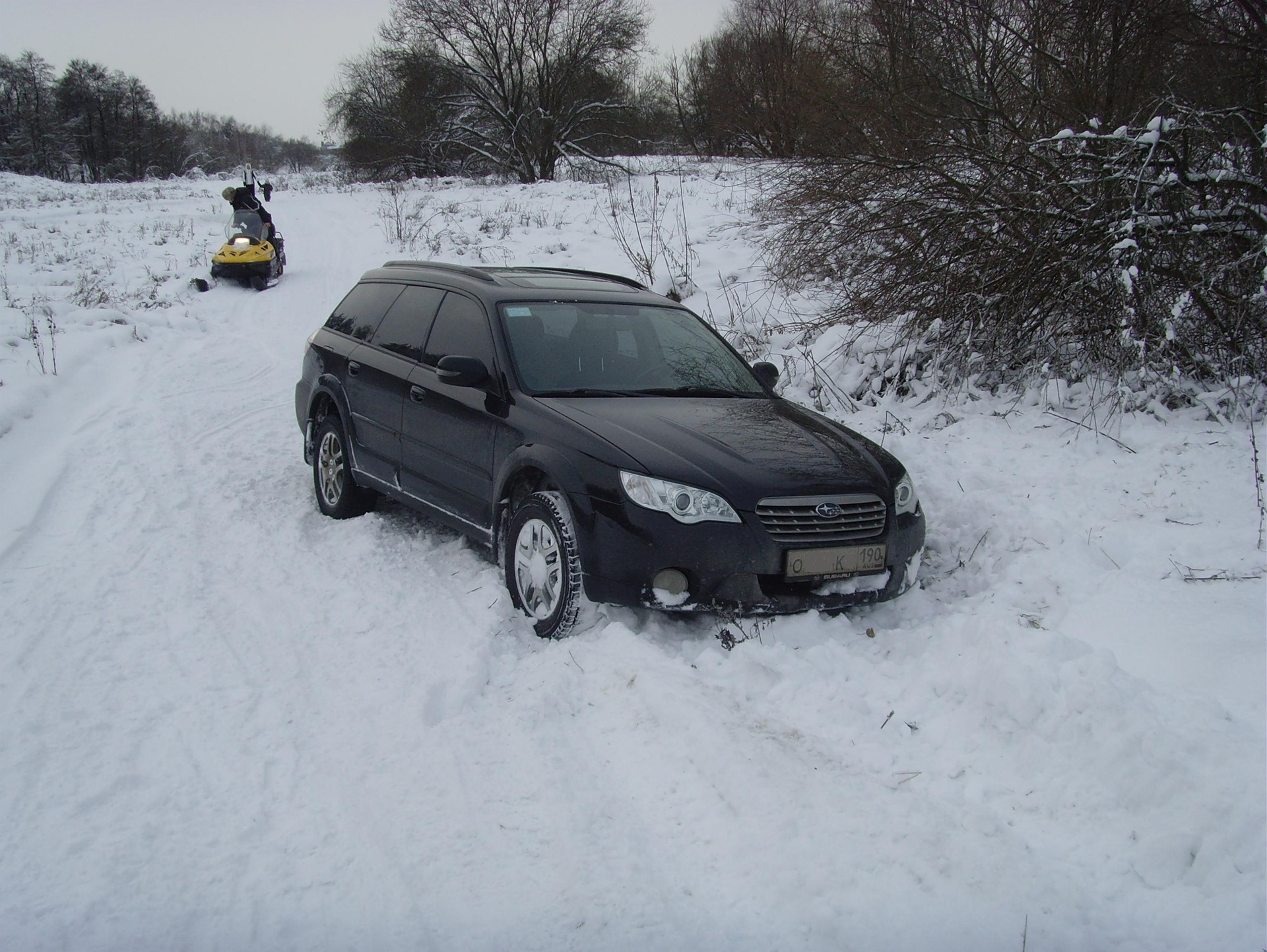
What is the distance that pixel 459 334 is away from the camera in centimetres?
511

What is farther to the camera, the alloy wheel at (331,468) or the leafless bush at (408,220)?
the leafless bush at (408,220)

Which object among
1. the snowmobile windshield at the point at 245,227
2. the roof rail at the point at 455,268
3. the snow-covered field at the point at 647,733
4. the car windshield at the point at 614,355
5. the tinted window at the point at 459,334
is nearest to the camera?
the snow-covered field at the point at 647,733

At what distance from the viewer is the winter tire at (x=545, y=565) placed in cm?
396

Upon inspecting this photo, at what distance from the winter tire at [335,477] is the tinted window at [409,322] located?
72 centimetres

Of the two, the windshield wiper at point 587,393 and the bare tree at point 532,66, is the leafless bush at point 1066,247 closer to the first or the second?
the windshield wiper at point 587,393

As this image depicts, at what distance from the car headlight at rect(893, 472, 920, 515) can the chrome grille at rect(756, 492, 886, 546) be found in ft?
0.54

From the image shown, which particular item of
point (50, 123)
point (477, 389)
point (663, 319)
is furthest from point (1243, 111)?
point (50, 123)

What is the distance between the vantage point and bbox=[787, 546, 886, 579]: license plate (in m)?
3.86

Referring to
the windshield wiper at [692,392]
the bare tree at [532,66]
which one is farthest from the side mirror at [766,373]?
the bare tree at [532,66]

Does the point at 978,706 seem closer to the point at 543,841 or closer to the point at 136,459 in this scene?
the point at 543,841

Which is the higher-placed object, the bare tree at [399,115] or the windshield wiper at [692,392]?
the bare tree at [399,115]

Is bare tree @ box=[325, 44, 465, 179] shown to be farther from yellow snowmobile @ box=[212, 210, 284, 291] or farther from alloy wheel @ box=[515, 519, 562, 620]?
alloy wheel @ box=[515, 519, 562, 620]

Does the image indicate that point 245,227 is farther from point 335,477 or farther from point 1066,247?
point 1066,247

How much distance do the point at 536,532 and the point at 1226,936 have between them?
292cm
